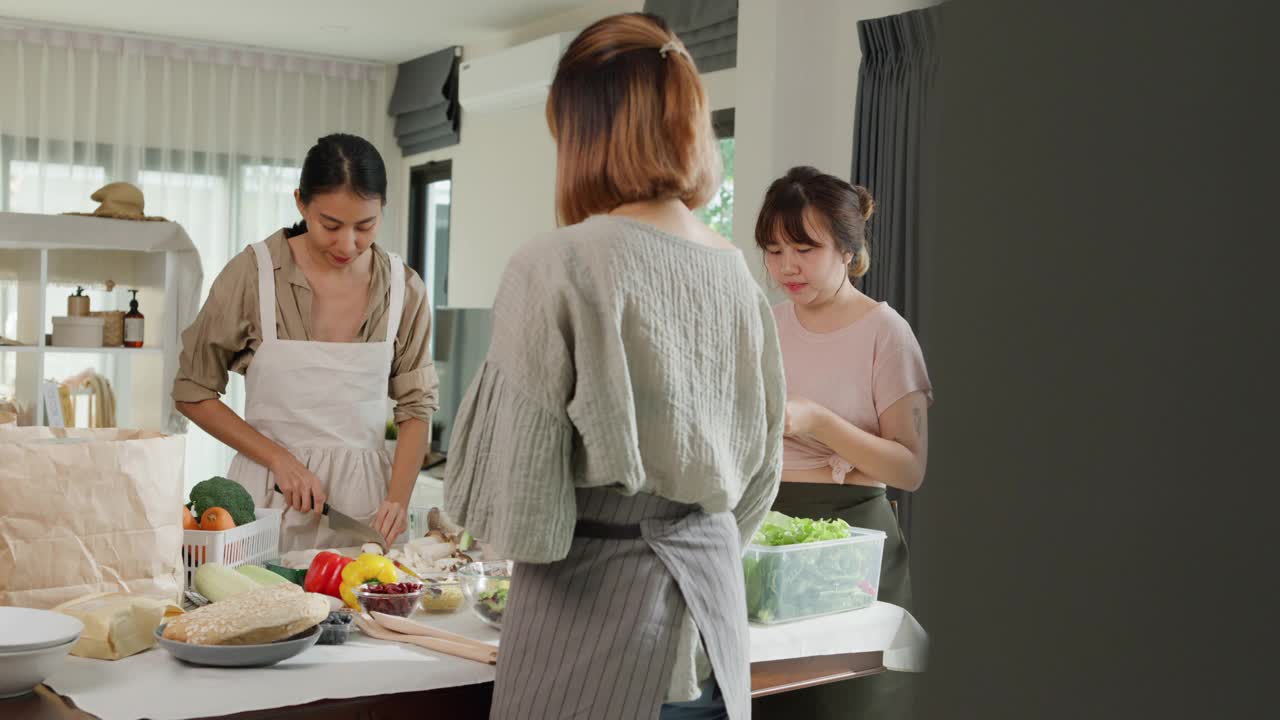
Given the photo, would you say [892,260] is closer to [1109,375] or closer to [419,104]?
[1109,375]

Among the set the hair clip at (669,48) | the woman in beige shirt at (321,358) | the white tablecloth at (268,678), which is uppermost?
the hair clip at (669,48)

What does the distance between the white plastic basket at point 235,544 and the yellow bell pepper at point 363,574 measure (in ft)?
0.56

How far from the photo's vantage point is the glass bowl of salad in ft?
4.47

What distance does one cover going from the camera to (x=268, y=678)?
1.13 metres

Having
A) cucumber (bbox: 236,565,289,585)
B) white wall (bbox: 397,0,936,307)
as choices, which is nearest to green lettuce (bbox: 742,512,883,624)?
cucumber (bbox: 236,565,289,585)

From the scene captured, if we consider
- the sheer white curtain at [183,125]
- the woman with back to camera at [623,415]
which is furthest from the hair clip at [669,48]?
the sheer white curtain at [183,125]

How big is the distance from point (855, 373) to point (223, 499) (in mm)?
1033

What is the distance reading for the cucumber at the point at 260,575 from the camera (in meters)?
1.44

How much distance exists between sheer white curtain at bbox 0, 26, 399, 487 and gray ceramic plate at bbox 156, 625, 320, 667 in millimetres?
4780

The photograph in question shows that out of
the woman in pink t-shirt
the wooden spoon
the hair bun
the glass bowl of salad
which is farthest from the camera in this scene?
the hair bun

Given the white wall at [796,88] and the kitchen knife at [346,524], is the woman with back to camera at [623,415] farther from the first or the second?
the white wall at [796,88]

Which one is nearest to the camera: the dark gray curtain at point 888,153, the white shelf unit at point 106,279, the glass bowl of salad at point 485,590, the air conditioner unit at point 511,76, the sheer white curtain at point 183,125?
the glass bowl of salad at point 485,590

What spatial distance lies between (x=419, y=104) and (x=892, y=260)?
350 centimetres

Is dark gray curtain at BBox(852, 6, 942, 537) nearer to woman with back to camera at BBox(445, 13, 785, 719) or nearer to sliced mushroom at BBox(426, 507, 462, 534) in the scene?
sliced mushroom at BBox(426, 507, 462, 534)
